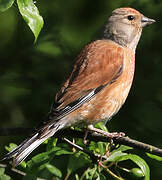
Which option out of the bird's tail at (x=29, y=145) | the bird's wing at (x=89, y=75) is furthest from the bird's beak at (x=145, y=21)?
the bird's tail at (x=29, y=145)

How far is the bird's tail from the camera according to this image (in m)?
3.85

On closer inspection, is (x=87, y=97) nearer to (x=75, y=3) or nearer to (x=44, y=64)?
(x=44, y=64)

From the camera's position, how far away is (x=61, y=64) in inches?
235

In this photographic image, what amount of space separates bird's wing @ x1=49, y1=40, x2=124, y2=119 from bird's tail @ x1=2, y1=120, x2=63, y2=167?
0.86 ft

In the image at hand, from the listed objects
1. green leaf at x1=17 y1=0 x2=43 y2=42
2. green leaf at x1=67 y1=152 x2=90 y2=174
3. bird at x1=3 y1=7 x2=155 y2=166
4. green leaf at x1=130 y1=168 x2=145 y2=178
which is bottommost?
green leaf at x1=130 y1=168 x2=145 y2=178

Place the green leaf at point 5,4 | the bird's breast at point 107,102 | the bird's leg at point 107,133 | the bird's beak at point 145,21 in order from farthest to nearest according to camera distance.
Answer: the bird's beak at point 145,21, the bird's breast at point 107,102, the bird's leg at point 107,133, the green leaf at point 5,4

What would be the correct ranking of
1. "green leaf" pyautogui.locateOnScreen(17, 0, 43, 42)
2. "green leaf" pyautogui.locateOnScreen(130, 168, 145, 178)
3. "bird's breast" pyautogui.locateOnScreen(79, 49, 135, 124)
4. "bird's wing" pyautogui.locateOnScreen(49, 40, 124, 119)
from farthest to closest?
1. "bird's breast" pyautogui.locateOnScreen(79, 49, 135, 124)
2. "bird's wing" pyautogui.locateOnScreen(49, 40, 124, 119)
3. "green leaf" pyautogui.locateOnScreen(130, 168, 145, 178)
4. "green leaf" pyautogui.locateOnScreen(17, 0, 43, 42)

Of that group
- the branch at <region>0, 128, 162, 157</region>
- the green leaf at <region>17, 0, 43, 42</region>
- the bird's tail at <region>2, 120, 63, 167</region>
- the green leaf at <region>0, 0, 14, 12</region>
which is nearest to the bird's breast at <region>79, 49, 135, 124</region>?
the branch at <region>0, 128, 162, 157</region>

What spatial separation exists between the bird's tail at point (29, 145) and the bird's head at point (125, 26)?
5.24 ft

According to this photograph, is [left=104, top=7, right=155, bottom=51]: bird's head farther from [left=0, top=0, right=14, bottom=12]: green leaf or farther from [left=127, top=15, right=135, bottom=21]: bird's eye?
[left=0, top=0, right=14, bottom=12]: green leaf

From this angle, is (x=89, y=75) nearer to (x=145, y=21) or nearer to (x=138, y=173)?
(x=145, y=21)

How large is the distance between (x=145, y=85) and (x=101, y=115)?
41.6 inches

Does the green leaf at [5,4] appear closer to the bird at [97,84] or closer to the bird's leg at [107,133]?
the bird at [97,84]

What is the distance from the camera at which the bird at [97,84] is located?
14.2ft
